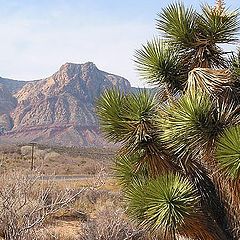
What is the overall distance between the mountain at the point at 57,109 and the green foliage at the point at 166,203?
12587 centimetres

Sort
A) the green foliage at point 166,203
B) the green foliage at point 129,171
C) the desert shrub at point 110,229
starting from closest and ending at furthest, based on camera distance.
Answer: the green foliage at point 166,203 → the green foliage at point 129,171 → the desert shrub at point 110,229

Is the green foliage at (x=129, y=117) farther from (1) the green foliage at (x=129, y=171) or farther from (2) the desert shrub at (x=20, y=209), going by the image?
(2) the desert shrub at (x=20, y=209)

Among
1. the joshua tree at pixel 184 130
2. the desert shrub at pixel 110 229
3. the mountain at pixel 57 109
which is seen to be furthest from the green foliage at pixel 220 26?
the mountain at pixel 57 109

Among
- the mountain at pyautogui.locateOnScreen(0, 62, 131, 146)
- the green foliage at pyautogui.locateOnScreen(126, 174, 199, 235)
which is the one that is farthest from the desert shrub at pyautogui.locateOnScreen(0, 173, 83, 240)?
the mountain at pyautogui.locateOnScreen(0, 62, 131, 146)

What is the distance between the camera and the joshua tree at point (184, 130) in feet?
20.4

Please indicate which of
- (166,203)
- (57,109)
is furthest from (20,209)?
(57,109)

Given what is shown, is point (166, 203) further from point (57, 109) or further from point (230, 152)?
point (57, 109)

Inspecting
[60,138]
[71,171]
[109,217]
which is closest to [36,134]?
[60,138]

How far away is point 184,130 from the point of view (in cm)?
626

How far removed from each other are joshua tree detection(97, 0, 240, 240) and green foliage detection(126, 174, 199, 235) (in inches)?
0.5

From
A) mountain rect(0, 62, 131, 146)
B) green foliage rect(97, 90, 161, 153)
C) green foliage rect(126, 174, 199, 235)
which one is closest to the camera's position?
green foliage rect(126, 174, 199, 235)

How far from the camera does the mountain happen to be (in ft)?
458

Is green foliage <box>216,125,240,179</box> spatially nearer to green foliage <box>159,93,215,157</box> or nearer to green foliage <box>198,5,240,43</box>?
green foliage <box>159,93,215,157</box>

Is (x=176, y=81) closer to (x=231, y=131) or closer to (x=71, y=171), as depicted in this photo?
(x=231, y=131)
